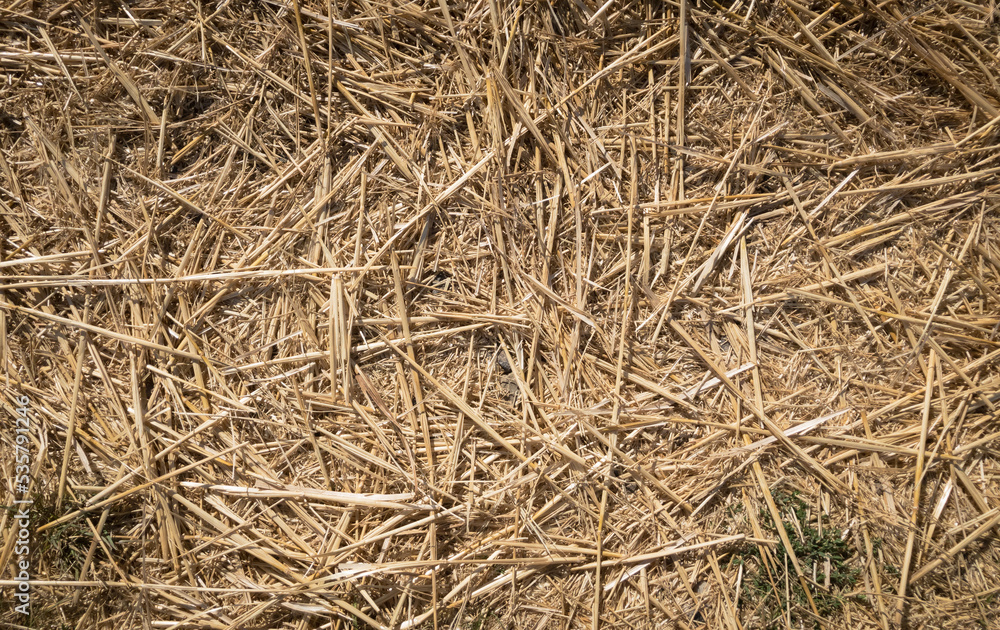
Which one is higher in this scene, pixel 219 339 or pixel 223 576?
pixel 219 339

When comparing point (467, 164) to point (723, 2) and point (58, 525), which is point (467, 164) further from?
point (58, 525)

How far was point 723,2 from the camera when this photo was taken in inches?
71.6

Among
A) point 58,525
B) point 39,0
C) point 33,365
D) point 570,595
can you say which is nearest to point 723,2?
point 570,595

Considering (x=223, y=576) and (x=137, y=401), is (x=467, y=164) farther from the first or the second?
(x=223, y=576)

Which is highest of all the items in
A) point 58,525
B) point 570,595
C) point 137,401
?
point 137,401

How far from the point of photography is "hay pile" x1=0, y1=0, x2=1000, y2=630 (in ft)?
5.76

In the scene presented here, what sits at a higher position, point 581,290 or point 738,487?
point 581,290

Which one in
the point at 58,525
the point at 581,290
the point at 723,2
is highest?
the point at 723,2

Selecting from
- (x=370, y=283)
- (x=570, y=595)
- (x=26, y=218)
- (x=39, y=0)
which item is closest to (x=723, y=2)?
(x=370, y=283)

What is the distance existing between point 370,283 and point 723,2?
1561mm

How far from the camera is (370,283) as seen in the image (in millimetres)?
1816

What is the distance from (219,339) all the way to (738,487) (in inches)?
73.3

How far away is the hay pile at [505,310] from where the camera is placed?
1757 mm

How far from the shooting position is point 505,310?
5.95 feet
